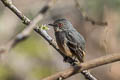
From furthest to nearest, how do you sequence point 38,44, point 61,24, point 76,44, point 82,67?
A: point 38,44 → point 61,24 → point 76,44 → point 82,67

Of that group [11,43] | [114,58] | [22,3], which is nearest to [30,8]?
[22,3]

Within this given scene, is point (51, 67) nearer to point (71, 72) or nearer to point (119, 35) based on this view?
point (119, 35)

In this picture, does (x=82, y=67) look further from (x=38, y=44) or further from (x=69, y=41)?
(x=38, y=44)

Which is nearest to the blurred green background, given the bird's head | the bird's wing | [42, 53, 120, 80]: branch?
the bird's head

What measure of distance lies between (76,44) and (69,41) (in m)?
0.11

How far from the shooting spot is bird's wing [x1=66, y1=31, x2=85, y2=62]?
414 centimetres

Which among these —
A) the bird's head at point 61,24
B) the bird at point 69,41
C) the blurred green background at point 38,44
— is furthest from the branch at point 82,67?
the blurred green background at point 38,44

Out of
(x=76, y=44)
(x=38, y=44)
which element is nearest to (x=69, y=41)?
(x=76, y=44)

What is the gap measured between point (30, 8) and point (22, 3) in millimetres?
450

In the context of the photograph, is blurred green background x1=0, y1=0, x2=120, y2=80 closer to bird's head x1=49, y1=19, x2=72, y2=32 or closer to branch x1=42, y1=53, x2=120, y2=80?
bird's head x1=49, y1=19, x2=72, y2=32

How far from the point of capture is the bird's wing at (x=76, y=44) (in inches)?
163

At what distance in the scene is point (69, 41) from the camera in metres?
4.32

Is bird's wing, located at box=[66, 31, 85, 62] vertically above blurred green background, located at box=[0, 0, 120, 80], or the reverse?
blurred green background, located at box=[0, 0, 120, 80]

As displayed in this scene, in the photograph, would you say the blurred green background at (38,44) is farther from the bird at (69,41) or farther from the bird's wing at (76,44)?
the bird's wing at (76,44)
